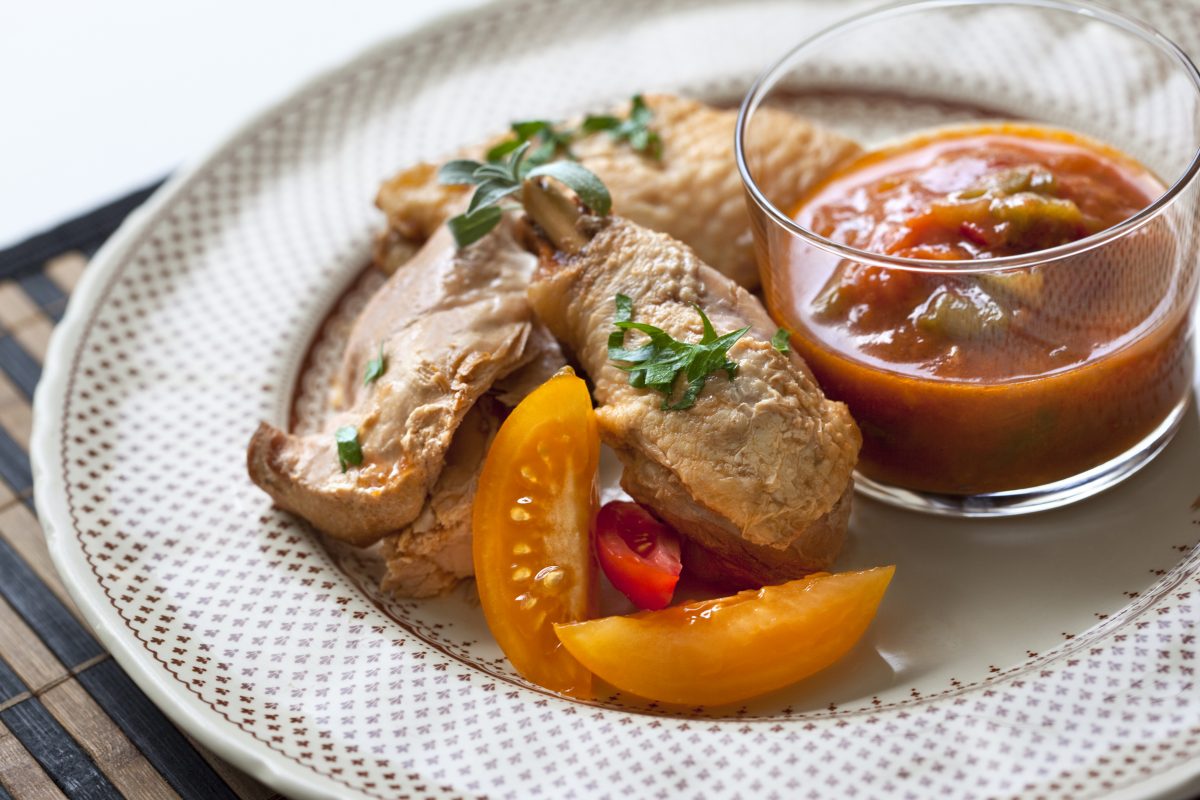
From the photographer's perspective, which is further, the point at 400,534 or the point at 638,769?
the point at 400,534

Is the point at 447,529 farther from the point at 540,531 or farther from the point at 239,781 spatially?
the point at 239,781

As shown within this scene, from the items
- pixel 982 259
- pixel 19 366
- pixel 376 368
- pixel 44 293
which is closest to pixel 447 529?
pixel 376 368

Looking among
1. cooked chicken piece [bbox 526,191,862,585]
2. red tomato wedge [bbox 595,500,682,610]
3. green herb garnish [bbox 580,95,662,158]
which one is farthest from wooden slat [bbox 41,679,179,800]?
green herb garnish [bbox 580,95,662,158]

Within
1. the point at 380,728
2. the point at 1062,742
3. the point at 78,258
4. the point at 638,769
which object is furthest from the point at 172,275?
the point at 1062,742

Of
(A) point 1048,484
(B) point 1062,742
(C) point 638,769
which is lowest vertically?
(A) point 1048,484

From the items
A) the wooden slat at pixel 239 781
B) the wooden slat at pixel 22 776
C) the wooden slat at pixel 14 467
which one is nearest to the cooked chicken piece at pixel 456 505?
the wooden slat at pixel 239 781

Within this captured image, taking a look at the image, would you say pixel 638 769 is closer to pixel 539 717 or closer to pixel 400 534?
pixel 539 717

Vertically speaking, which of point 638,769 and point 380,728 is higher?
point 380,728

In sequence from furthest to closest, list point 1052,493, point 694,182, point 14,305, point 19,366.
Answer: point 14,305 → point 19,366 → point 694,182 → point 1052,493
